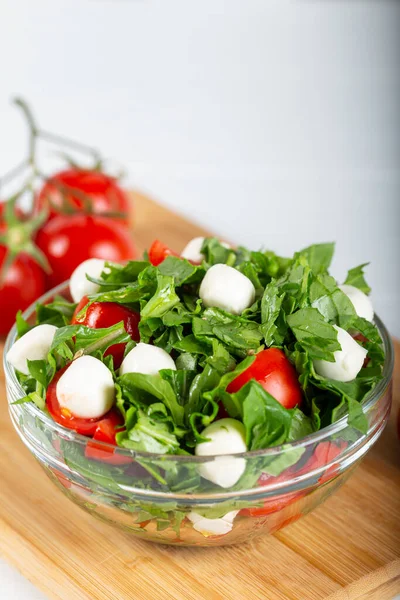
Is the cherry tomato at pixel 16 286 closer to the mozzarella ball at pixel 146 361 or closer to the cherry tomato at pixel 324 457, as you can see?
the mozzarella ball at pixel 146 361

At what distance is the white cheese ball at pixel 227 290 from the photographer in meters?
1.53

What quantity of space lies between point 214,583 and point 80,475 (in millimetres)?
322

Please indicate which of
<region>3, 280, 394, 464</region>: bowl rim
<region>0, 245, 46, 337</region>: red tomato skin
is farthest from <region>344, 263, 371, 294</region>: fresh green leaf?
<region>0, 245, 46, 337</region>: red tomato skin

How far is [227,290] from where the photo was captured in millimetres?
1526

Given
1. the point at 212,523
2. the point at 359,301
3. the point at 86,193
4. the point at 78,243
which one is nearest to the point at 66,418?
Answer: the point at 212,523

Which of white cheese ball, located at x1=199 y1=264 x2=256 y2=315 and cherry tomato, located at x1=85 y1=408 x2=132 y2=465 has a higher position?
white cheese ball, located at x1=199 y1=264 x2=256 y2=315

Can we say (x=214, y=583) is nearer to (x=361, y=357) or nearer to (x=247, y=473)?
(x=247, y=473)

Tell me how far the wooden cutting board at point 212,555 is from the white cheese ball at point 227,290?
453 millimetres

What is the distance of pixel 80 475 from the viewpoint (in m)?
1.42

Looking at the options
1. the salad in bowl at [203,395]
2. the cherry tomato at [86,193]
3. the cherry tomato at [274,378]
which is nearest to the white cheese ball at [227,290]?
the salad in bowl at [203,395]

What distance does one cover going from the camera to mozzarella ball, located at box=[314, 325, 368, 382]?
4.79 ft

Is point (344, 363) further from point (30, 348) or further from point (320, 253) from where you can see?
point (30, 348)

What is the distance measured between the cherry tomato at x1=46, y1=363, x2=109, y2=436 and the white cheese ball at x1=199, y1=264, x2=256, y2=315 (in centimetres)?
29

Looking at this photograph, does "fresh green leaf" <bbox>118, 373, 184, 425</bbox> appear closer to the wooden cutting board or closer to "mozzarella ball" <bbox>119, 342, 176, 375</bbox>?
"mozzarella ball" <bbox>119, 342, 176, 375</bbox>
